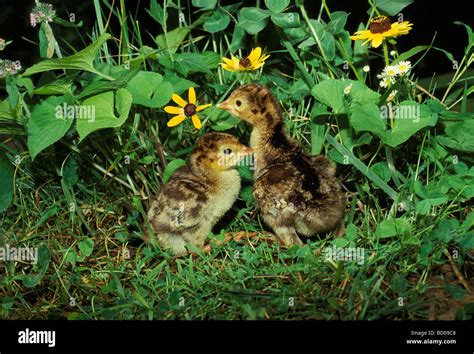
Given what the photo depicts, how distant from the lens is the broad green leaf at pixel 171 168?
13.5ft

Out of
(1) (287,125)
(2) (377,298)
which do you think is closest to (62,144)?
(1) (287,125)

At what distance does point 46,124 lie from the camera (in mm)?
3889

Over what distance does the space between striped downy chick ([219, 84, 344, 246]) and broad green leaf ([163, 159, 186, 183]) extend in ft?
1.12

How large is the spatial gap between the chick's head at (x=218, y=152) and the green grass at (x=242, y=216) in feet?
0.95

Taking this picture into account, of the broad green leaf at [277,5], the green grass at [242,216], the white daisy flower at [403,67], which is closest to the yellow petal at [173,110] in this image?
the green grass at [242,216]

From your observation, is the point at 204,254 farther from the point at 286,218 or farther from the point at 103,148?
the point at 103,148

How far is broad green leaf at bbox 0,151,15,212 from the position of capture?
4043 millimetres

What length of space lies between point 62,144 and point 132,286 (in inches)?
38.3

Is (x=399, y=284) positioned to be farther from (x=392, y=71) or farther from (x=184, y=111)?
(x=184, y=111)

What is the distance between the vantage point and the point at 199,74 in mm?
4613

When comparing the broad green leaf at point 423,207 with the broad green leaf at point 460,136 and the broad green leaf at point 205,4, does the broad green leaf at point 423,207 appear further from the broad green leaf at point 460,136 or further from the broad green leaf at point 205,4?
the broad green leaf at point 205,4

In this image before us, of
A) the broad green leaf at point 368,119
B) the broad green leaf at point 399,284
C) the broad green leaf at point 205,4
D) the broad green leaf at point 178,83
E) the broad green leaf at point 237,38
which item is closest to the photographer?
the broad green leaf at point 399,284

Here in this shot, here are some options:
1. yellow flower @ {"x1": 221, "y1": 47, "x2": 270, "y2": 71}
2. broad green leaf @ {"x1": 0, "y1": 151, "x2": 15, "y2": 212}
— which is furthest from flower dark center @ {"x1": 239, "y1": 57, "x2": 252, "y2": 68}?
broad green leaf @ {"x1": 0, "y1": 151, "x2": 15, "y2": 212}

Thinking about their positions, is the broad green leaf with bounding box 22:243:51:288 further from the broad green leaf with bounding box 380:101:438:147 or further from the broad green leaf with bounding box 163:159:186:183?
the broad green leaf with bounding box 380:101:438:147
